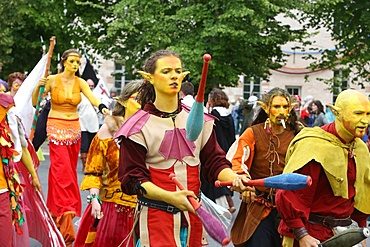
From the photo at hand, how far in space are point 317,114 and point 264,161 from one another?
11397 mm

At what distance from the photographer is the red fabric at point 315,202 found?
5.66m

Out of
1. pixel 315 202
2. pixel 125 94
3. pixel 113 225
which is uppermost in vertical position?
pixel 125 94

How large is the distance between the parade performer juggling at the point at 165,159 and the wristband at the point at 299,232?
0.65 metres

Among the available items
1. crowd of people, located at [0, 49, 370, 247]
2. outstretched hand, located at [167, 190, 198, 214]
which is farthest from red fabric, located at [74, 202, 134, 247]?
outstretched hand, located at [167, 190, 198, 214]

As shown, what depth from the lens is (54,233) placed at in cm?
834

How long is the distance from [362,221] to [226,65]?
17.8 metres

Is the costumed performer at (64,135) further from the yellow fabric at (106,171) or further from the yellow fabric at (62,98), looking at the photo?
the yellow fabric at (106,171)

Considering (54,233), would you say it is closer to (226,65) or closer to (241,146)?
(241,146)

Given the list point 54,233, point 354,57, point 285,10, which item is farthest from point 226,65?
point 54,233

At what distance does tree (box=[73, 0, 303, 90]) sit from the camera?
2277 cm

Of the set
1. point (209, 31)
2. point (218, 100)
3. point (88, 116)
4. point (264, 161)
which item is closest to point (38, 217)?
point (264, 161)

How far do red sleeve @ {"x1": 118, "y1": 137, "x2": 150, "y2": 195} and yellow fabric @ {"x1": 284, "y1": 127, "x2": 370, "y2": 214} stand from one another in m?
1.01

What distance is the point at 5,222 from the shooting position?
21.9 feet

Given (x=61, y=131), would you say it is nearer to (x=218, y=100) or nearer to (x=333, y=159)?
(x=218, y=100)
